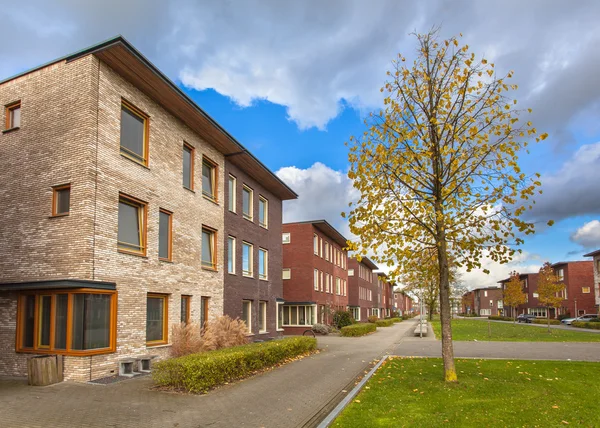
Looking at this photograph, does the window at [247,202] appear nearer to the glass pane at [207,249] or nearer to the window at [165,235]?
the glass pane at [207,249]

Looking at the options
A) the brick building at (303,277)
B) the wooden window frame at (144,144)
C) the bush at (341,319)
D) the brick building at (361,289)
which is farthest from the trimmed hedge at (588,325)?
the wooden window frame at (144,144)

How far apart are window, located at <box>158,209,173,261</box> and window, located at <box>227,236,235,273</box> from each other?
17.7ft

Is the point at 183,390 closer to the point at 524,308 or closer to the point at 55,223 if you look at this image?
the point at 55,223

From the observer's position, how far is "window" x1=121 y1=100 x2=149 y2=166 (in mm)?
14875

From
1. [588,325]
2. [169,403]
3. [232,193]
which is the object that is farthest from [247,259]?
[588,325]

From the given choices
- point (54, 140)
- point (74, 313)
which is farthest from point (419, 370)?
point (54, 140)

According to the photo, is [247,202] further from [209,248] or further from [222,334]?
[222,334]

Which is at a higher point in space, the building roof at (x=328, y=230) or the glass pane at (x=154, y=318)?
the building roof at (x=328, y=230)

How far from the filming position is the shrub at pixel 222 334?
16016 mm

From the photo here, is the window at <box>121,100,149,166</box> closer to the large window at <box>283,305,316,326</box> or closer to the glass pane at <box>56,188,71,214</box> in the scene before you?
the glass pane at <box>56,188,71,214</box>

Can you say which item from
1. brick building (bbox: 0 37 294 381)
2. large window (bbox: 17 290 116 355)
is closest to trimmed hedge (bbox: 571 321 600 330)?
brick building (bbox: 0 37 294 381)

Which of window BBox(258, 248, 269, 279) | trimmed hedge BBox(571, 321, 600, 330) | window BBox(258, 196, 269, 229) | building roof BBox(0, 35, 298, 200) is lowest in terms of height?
trimmed hedge BBox(571, 321, 600, 330)

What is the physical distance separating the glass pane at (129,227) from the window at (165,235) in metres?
1.18

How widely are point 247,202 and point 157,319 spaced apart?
1018 cm
